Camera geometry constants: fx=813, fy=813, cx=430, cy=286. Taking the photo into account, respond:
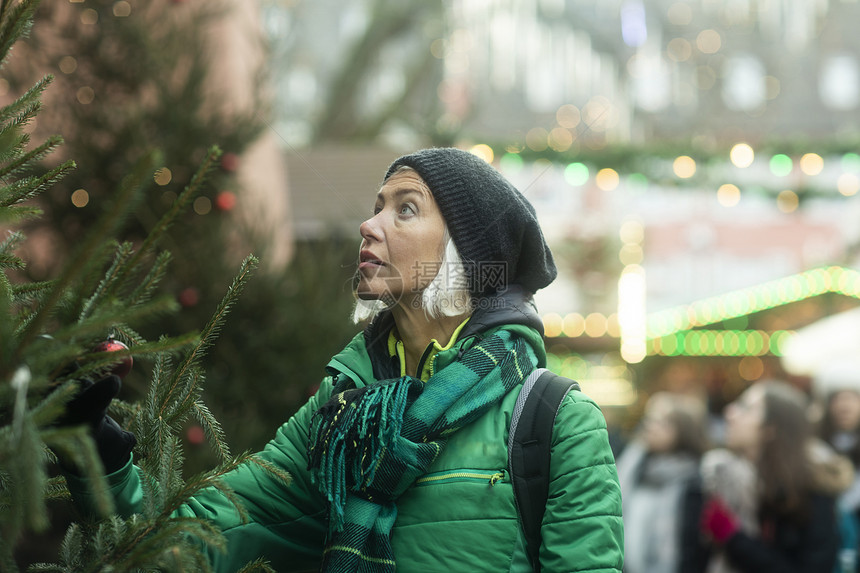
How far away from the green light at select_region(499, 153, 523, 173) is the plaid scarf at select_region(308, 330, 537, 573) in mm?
5939

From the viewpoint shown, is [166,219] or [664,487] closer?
[166,219]

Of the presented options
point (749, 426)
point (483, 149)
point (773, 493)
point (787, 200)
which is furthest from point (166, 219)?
point (787, 200)

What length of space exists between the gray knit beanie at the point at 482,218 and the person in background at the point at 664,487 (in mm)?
2737

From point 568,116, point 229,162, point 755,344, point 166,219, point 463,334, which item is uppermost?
point 166,219

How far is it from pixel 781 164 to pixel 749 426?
5.05 meters

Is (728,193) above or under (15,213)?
under

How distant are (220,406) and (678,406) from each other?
245cm

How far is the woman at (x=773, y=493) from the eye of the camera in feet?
11.5

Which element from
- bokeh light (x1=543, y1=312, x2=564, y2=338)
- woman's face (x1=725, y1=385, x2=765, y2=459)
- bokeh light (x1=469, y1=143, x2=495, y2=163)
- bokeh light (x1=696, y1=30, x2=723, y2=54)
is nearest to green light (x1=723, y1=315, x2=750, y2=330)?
bokeh light (x1=543, y1=312, x2=564, y2=338)

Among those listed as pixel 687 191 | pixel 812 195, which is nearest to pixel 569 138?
pixel 687 191

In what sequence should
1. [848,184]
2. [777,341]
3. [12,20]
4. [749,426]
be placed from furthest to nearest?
[777,341] < [848,184] < [749,426] < [12,20]

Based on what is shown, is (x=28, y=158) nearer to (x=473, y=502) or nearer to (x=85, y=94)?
(x=473, y=502)

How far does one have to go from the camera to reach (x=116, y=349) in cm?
119

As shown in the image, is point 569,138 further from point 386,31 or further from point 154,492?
point 154,492
